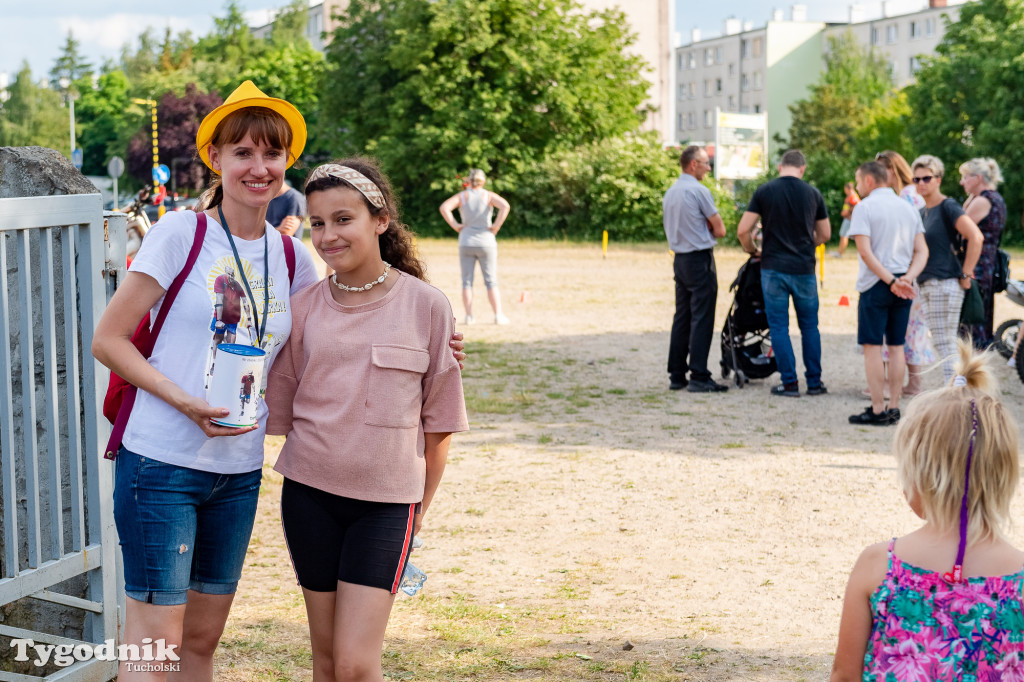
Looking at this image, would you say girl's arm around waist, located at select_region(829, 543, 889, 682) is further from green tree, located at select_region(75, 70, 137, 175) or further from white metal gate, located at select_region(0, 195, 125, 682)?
green tree, located at select_region(75, 70, 137, 175)

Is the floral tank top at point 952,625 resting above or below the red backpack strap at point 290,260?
below

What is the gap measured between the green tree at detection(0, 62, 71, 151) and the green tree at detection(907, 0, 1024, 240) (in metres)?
61.6

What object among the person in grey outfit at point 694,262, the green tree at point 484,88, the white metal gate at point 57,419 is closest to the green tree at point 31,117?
the green tree at point 484,88

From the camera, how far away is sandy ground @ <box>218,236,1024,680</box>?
Answer: 4.62 metres

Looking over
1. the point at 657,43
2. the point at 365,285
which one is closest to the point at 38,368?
the point at 365,285

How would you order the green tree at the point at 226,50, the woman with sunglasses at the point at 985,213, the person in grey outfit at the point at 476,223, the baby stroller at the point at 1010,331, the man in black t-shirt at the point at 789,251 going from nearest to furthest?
the man in black t-shirt at the point at 789,251
the woman with sunglasses at the point at 985,213
the baby stroller at the point at 1010,331
the person in grey outfit at the point at 476,223
the green tree at the point at 226,50

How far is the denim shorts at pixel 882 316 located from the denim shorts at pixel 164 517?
21.4ft

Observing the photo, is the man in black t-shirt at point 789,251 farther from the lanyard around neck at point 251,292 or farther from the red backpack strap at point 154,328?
the red backpack strap at point 154,328

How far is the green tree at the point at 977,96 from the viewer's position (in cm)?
3672

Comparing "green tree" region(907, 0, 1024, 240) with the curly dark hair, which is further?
"green tree" region(907, 0, 1024, 240)

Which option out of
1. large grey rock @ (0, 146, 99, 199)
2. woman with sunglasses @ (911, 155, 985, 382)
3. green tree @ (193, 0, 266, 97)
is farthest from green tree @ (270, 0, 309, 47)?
large grey rock @ (0, 146, 99, 199)

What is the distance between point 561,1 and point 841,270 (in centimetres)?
2444

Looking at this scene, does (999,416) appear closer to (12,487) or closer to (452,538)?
(12,487)

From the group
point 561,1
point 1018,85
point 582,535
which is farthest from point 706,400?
point 561,1
